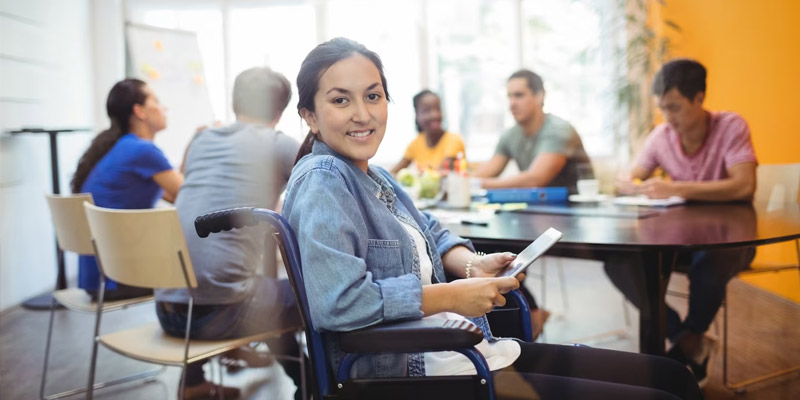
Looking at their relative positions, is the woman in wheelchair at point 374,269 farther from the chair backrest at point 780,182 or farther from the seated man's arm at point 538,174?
the seated man's arm at point 538,174

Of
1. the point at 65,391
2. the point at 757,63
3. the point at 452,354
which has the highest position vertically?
the point at 757,63

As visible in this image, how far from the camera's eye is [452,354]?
1.09 meters

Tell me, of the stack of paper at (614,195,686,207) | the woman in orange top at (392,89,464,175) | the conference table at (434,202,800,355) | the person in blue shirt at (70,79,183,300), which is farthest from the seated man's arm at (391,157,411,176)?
the conference table at (434,202,800,355)

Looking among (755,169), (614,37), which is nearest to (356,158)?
(755,169)

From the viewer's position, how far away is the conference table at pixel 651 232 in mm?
1438

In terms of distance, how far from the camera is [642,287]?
153 centimetres

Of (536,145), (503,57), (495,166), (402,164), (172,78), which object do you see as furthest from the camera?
(503,57)

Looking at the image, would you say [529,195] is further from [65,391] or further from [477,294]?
[65,391]

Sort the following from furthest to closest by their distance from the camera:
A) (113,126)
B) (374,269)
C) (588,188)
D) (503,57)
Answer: (503,57), (113,126), (588,188), (374,269)

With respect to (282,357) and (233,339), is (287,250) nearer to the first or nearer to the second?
(233,339)

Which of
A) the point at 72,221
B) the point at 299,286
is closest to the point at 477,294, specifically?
the point at 299,286

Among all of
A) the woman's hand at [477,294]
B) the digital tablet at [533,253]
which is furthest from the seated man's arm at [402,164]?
the woman's hand at [477,294]

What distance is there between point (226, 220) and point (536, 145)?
2098 mm

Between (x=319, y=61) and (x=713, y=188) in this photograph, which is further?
(x=713, y=188)
